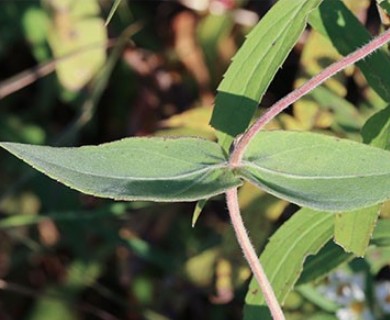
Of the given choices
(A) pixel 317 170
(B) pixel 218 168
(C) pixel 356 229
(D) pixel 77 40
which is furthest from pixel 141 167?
(D) pixel 77 40

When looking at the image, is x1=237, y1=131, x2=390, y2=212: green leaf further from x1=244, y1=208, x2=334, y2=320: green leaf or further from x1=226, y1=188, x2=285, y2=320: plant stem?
x1=244, y1=208, x2=334, y2=320: green leaf

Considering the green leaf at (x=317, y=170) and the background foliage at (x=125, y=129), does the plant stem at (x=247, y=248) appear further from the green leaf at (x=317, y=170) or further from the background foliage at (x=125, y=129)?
the background foliage at (x=125, y=129)

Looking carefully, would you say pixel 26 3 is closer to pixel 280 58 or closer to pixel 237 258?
pixel 237 258

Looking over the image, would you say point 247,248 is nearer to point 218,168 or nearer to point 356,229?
point 218,168

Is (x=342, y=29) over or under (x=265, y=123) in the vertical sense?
over

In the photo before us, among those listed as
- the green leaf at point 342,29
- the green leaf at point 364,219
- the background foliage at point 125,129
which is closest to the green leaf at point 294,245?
the green leaf at point 364,219
